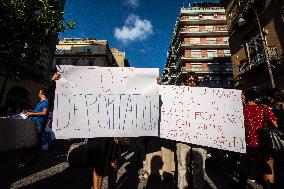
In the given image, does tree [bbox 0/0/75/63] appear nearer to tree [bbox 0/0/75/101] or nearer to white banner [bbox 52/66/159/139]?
tree [bbox 0/0/75/101]

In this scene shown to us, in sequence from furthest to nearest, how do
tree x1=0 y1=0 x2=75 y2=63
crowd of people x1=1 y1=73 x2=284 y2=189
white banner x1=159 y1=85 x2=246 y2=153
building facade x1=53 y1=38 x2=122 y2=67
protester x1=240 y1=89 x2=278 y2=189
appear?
building facade x1=53 y1=38 x2=122 y2=67 → tree x1=0 y1=0 x2=75 y2=63 → protester x1=240 y1=89 x2=278 y2=189 → white banner x1=159 y1=85 x2=246 y2=153 → crowd of people x1=1 y1=73 x2=284 y2=189

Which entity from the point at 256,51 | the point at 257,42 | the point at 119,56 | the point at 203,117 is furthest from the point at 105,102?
the point at 119,56

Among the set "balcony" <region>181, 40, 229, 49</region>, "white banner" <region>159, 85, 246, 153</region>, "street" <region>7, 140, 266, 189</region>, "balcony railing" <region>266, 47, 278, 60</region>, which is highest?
"balcony" <region>181, 40, 229, 49</region>

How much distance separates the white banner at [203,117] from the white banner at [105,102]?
0.34 m

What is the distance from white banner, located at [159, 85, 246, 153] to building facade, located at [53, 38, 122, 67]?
5310 cm

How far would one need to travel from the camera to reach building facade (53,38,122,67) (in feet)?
184

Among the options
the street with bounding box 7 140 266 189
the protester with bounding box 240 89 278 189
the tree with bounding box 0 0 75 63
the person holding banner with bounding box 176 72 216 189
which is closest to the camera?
the person holding banner with bounding box 176 72 216 189

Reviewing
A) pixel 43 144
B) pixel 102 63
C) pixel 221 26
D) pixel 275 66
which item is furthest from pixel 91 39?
pixel 43 144

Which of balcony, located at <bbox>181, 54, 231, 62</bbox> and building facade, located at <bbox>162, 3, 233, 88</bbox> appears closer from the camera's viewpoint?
building facade, located at <bbox>162, 3, 233, 88</bbox>

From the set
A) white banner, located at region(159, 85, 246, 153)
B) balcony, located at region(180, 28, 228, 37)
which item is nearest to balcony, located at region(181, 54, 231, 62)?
balcony, located at region(180, 28, 228, 37)

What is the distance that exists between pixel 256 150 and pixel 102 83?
2631 mm

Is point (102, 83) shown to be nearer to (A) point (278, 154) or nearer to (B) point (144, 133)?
(B) point (144, 133)

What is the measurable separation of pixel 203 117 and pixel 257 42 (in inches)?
719

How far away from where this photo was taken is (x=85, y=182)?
175 inches
